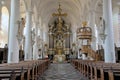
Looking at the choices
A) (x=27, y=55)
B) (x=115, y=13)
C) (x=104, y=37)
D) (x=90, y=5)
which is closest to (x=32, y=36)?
(x=27, y=55)

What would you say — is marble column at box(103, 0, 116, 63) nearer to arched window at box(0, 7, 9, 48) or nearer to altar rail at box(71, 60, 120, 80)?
altar rail at box(71, 60, 120, 80)

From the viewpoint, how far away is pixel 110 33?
39.6ft

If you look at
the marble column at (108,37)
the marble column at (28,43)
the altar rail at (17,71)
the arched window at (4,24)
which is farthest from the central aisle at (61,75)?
the arched window at (4,24)

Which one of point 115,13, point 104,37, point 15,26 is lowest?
point 104,37

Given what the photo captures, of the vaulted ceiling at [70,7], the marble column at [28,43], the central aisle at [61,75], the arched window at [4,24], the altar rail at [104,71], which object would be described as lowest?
the central aisle at [61,75]

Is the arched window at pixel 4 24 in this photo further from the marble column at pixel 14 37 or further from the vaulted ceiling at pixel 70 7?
the marble column at pixel 14 37

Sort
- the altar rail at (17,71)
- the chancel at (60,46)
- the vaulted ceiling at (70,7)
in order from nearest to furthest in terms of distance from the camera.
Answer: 1. the altar rail at (17,71)
2. the chancel at (60,46)
3. the vaulted ceiling at (70,7)

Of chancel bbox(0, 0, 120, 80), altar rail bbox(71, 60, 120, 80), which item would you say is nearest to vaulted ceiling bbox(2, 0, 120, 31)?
chancel bbox(0, 0, 120, 80)

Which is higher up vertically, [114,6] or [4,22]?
[114,6]

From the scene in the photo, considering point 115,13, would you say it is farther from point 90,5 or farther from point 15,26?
point 15,26

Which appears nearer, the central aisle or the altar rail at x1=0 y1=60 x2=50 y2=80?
the altar rail at x1=0 y1=60 x2=50 y2=80

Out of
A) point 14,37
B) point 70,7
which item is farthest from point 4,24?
point 70,7

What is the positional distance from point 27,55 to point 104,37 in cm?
804

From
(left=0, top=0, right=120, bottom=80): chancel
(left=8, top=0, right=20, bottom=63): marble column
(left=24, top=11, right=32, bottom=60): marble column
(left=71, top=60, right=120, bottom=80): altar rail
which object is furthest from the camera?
(left=24, top=11, right=32, bottom=60): marble column
